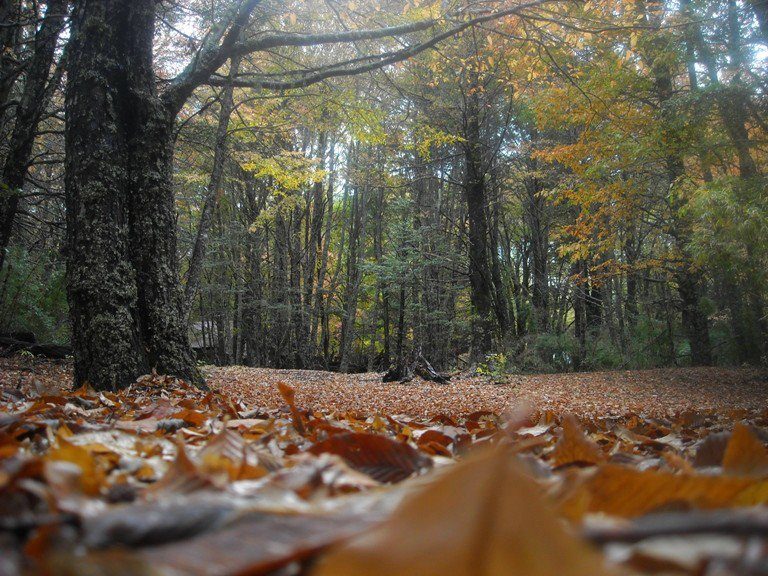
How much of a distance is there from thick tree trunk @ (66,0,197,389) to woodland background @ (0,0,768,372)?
927 millimetres

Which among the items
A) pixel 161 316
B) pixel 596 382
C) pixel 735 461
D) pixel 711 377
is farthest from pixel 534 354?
pixel 735 461

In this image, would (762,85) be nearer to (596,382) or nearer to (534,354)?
(596,382)

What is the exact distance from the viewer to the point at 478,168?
14.3 metres

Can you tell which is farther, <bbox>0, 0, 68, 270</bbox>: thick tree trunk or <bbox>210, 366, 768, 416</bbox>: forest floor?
<bbox>0, 0, 68, 270</bbox>: thick tree trunk

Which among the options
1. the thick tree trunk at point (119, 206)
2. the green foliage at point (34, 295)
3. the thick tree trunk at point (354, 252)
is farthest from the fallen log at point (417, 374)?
the thick tree trunk at point (354, 252)

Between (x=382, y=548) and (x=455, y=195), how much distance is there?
23.8 metres

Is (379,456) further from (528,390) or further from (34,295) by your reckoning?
(34,295)

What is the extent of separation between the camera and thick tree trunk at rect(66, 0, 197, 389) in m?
3.94

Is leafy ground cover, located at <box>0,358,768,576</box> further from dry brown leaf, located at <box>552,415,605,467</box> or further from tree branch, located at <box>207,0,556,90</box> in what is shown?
tree branch, located at <box>207,0,556,90</box>

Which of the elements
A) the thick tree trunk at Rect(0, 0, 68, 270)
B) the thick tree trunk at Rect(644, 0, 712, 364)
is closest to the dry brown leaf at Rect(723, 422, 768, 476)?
the thick tree trunk at Rect(0, 0, 68, 270)

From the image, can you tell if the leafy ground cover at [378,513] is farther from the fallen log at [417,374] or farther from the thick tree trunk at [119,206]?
the fallen log at [417,374]

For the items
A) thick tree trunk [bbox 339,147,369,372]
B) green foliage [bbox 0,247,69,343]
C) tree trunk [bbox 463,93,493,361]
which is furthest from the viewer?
thick tree trunk [bbox 339,147,369,372]

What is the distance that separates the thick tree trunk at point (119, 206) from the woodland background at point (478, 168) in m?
0.93

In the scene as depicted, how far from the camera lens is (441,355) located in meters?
22.6
